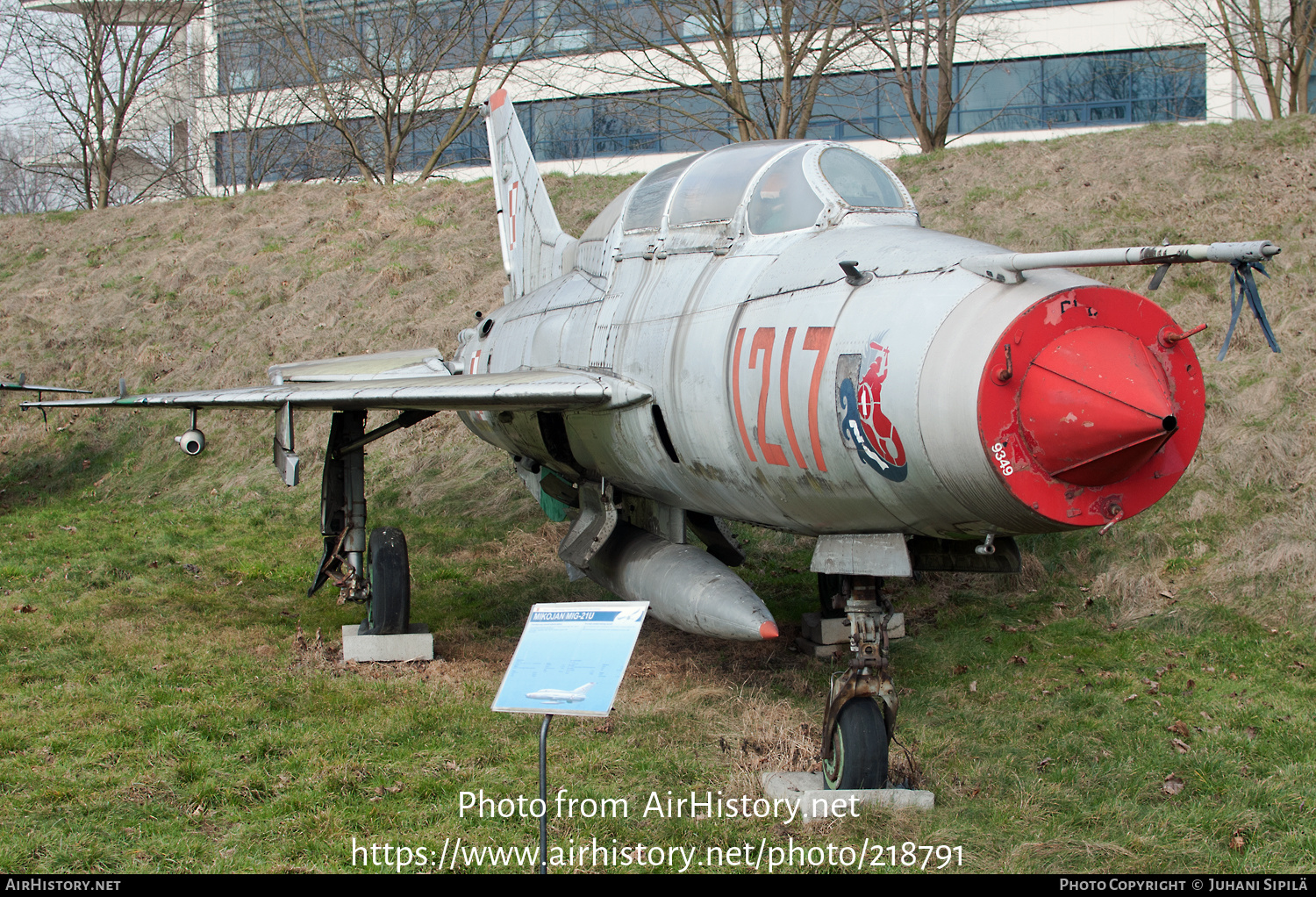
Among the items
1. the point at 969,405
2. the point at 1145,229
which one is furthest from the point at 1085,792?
the point at 1145,229

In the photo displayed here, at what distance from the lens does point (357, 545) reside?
9680mm

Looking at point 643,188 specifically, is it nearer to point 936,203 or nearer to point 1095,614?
point 1095,614

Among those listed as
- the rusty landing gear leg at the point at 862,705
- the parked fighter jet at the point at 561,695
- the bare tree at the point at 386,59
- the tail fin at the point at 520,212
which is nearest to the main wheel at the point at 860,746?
the rusty landing gear leg at the point at 862,705

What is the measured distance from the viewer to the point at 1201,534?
10016mm

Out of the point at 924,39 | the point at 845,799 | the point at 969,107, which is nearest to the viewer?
the point at 845,799

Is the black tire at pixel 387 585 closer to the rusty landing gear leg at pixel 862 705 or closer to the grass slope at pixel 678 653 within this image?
the grass slope at pixel 678 653

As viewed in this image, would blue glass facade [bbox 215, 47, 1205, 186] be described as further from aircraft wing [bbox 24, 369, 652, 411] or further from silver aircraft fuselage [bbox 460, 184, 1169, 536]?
silver aircraft fuselage [bbox 460, 184, 1169, 536]

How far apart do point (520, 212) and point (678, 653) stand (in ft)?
19.6

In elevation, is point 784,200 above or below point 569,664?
above

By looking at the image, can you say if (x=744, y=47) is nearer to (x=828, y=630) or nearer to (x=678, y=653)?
(x=828, y=630)

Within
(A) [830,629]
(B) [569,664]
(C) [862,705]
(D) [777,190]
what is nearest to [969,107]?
(A) [830,629]

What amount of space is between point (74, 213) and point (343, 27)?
29.7ft

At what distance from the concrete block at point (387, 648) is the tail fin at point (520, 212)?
4018mm

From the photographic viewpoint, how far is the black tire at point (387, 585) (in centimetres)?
911
